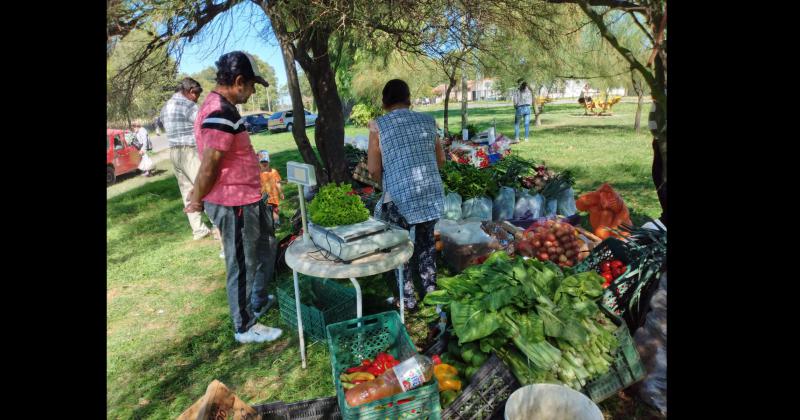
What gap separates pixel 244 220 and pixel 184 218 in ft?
15.5

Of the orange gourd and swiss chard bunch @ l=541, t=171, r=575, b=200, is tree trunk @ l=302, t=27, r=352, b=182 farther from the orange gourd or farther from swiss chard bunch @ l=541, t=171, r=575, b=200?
the orange gourd

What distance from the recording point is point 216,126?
2.73 metres

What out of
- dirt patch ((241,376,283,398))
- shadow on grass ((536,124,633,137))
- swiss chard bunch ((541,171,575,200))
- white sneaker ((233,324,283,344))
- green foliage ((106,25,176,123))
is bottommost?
dirt patch ((241,376,283,398))

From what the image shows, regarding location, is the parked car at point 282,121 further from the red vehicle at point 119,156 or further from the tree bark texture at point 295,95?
the tree bark texture at point 295,95

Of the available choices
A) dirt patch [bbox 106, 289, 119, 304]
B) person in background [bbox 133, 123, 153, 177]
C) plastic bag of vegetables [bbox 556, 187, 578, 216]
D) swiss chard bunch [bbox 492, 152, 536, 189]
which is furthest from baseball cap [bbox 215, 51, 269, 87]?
person in background [bbox 133, 123, 153, 177]

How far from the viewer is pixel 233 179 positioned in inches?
115

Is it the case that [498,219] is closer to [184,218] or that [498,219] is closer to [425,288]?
[425,288]

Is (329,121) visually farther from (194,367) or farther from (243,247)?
(194,367)

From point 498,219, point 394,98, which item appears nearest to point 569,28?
point 498,219

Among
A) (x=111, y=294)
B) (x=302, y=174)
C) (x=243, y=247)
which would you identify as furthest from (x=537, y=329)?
(x=111, y=294)

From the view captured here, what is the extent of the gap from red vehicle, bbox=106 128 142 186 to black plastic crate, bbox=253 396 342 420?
10489mm

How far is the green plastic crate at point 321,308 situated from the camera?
3.29 metres

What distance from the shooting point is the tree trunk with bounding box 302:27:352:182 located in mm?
5938

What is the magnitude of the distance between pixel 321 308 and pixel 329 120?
3.14 metres
